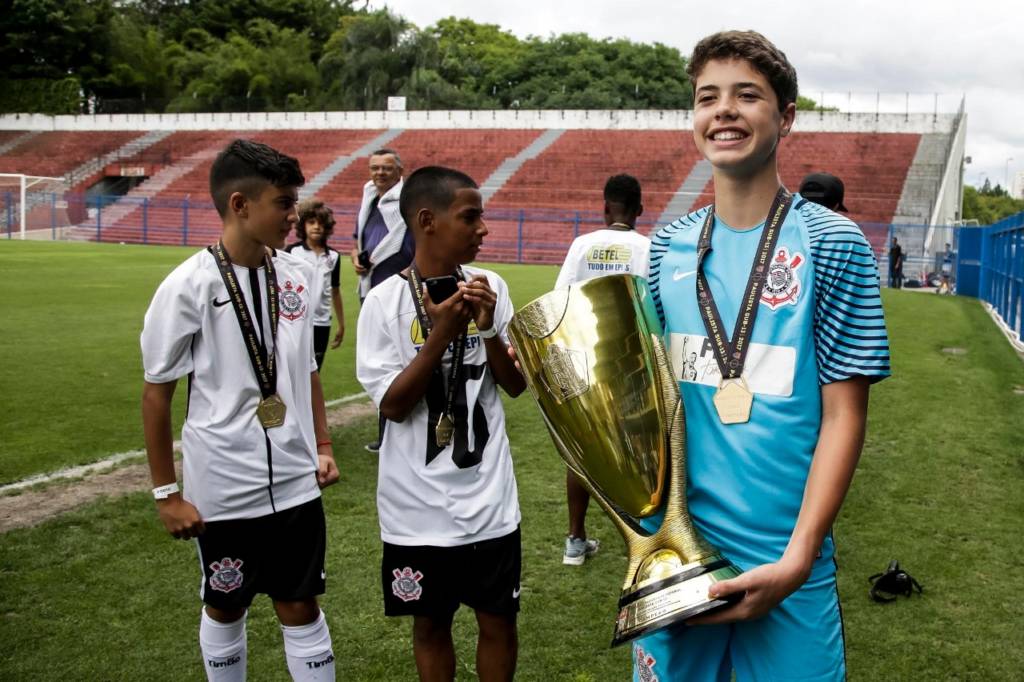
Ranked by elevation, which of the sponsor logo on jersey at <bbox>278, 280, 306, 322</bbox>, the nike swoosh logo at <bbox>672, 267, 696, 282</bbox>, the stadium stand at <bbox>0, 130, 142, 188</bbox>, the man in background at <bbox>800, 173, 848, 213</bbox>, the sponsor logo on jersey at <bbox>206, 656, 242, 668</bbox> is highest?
the stadium stand at <bbox>0, 130, 142, 188</bbox>

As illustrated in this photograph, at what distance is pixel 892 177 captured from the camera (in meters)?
34.2

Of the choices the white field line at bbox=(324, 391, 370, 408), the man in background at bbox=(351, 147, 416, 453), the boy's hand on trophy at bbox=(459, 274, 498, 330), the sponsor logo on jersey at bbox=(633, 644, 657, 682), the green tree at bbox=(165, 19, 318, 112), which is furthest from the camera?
the green tree at bbox=(165, 19, 318, 112)

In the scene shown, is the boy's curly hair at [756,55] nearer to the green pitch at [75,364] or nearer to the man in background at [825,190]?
the man in background at [825,190]

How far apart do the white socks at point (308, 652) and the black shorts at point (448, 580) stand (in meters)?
0.29

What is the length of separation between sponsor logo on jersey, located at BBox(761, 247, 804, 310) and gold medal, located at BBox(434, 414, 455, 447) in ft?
3.90

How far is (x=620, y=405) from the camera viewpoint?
1.70 metres

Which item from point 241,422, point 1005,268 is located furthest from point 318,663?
point 1005,268

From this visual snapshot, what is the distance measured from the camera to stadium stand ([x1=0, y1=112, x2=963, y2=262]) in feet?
110

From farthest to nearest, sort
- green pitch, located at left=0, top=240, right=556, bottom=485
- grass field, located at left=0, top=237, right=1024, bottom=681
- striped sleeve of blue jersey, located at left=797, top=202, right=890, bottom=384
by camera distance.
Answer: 1. green pitch, located at left=0, top=240, right=556, bottom=485
2. grass field, located at left=0, top=237, right=1024, bottom=681
3. striped sleeve of blue jersey, located at left=797, top=202, right=890, bottom=384

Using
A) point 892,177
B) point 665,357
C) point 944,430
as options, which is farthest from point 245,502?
point 892,177

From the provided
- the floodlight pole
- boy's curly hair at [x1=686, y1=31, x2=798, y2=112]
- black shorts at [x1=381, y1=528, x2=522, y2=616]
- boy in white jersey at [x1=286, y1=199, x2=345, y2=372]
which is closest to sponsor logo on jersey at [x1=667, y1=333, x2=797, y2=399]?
boy's curly hair at [x1=686, y1=31, x2=798, y2=112]

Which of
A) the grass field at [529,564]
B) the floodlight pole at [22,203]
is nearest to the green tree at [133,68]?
the floodlight pole at [22,203]

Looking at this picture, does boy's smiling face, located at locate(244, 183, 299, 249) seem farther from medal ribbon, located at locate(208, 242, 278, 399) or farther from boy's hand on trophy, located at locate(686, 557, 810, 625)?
boy's hand on trophy, located at locate(686, 557, 810, 625)

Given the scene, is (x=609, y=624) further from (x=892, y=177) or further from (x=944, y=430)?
(x=892, y=177)
